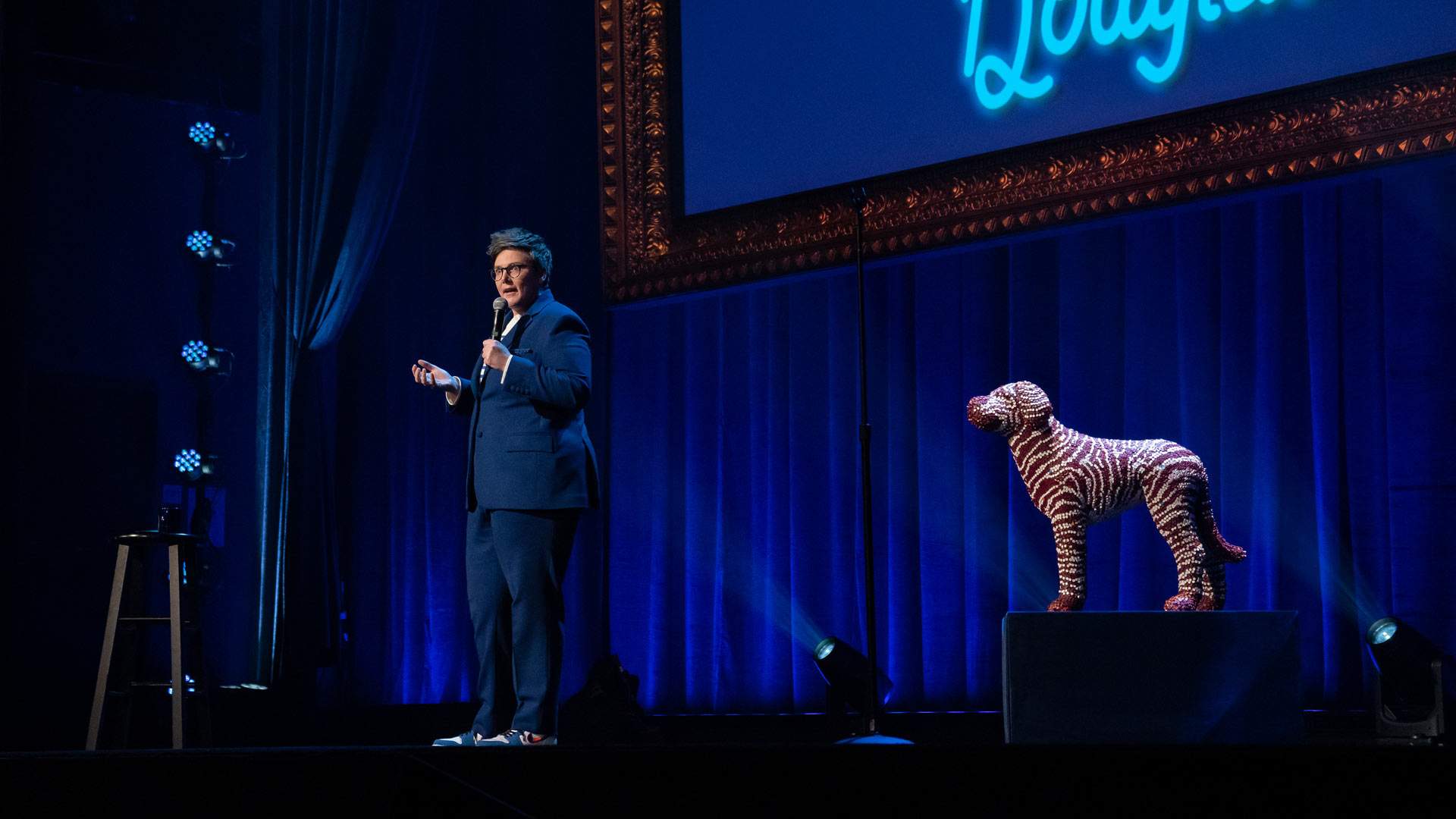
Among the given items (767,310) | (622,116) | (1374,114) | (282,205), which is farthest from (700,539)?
(1374,114)

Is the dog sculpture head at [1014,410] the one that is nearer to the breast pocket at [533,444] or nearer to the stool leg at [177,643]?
the breast pocket at [533,444]

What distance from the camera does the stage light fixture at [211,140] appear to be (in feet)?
18.7

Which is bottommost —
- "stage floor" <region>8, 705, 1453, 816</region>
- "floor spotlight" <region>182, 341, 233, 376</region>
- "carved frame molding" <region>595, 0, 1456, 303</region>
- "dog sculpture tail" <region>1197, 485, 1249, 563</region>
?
"stage floor" <region>8, 705, 1453, 816</region>

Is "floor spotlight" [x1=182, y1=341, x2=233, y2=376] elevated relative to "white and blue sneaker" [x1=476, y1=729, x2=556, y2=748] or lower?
elevated

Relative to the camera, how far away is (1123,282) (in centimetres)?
415

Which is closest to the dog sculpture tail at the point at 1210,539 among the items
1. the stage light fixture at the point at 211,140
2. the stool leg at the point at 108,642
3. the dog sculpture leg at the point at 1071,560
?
the dog sculpture leg at the point at 1071,560

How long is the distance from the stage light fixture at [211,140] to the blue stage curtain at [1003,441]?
1918 millimetres

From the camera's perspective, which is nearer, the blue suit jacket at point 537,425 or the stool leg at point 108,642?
the blue suit jacket at point 537,425

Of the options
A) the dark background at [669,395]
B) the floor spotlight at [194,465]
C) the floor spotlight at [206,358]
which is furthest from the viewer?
the floor spotlight at [206,358]

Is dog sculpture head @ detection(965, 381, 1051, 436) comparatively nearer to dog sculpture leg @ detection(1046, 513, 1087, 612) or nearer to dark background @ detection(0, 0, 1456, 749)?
dog sculpture leg @ detection(1046, 513, 1087, 612)

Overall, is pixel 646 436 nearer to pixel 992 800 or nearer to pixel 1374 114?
pixel 1374 114

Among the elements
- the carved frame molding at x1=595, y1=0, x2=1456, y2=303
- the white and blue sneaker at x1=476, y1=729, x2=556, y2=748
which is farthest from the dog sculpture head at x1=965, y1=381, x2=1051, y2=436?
the white and blue sneaker at x1=476, y1=729, x2=556, y2=748

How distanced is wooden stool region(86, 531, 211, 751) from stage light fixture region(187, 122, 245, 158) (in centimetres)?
212

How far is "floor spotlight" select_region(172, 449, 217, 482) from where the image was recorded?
5512 mm
